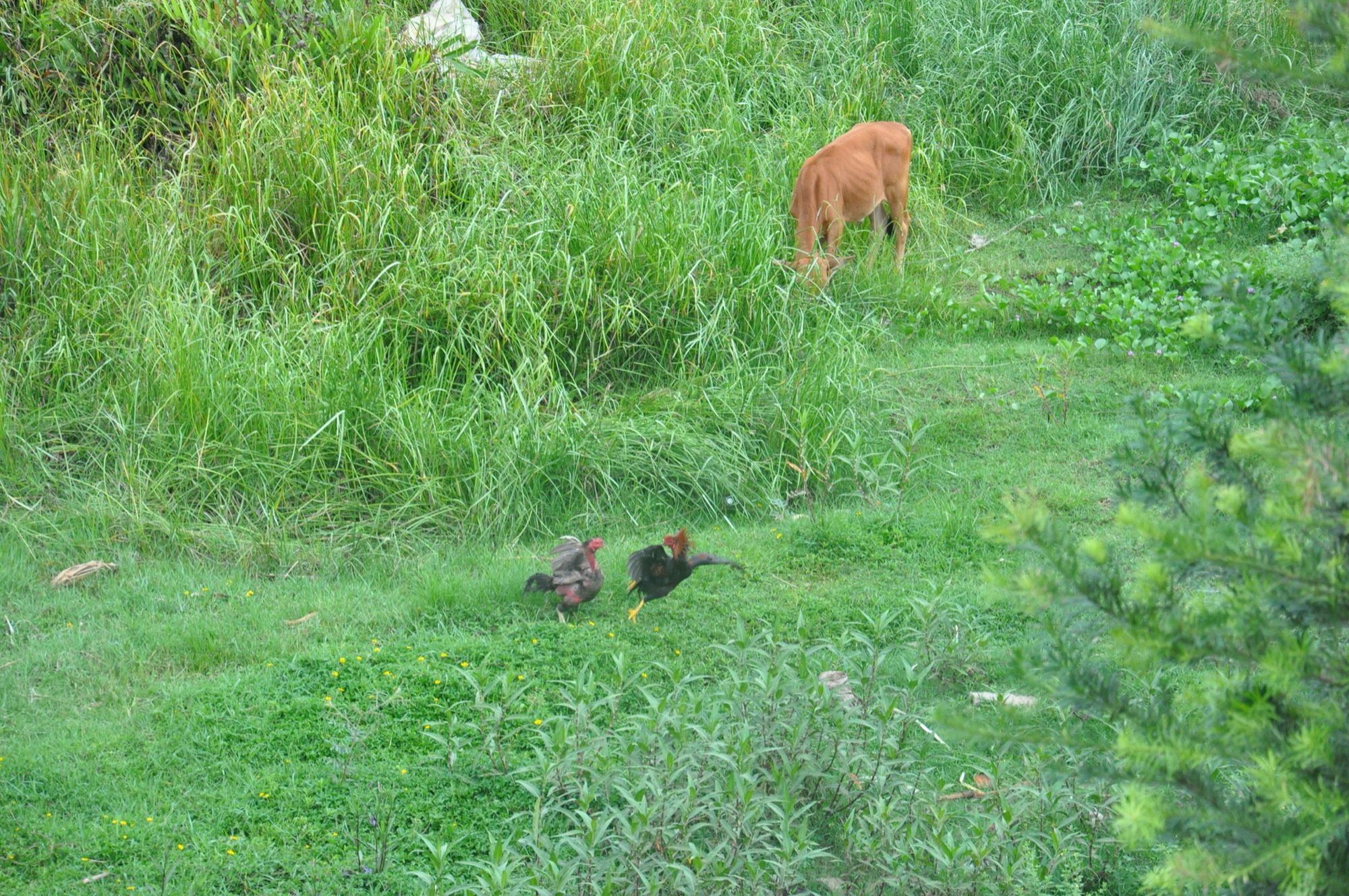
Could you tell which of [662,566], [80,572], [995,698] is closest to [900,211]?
[662,566]

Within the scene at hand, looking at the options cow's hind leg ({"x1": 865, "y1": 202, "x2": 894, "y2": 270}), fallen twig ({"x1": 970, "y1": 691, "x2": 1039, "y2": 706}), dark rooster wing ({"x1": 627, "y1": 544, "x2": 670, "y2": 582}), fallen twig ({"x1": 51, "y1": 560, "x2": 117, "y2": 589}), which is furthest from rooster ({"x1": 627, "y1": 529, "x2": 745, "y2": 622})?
cow's hind leg ({"x1": 865, "y1": 202, "x2": 894, "y2": 270})

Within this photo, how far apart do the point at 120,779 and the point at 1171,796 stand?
10.9ft

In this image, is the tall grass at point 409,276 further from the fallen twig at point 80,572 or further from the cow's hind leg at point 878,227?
the cow's hind leg at point 878,227

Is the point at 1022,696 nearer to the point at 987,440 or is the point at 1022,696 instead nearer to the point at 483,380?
the point at 987,440

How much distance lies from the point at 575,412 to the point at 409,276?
1445 mm

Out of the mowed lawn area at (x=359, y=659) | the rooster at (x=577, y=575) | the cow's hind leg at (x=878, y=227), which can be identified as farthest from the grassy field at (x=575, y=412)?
the cow's hind leg at (x=878, y=227)

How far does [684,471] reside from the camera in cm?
650

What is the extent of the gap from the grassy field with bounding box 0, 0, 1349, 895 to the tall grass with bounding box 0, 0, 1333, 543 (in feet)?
0.11

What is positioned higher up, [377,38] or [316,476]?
[377,38]

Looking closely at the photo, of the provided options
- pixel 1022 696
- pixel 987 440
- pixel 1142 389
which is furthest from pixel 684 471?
pixel 1142 389

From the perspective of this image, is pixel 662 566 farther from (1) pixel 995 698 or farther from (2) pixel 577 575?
(1) pixel 995 698

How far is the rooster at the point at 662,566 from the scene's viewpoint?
5.06 metres

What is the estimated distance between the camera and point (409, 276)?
7.37 metres

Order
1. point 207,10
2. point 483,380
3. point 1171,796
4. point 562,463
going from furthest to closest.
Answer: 1. point 207,10
2. point 483,380
3. point 562,463
4. point 1171,796
